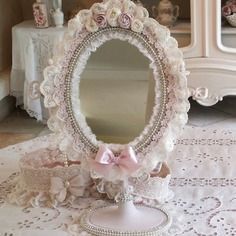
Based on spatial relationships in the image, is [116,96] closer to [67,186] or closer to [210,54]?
[67,186]

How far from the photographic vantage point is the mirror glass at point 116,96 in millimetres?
1359

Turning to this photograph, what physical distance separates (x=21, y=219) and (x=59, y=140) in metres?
0.23

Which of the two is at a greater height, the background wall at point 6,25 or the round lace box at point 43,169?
the background wall at point 6,25

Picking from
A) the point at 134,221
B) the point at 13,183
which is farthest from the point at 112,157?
the point at 13,183

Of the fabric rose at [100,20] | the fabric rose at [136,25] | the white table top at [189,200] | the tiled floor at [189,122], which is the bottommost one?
the tiled floor at [189,122]

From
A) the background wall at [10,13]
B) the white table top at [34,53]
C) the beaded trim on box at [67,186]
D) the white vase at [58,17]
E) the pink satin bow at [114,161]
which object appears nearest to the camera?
the pink satin bow at [114,161]

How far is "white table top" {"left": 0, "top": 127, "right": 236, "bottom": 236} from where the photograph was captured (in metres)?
1.34

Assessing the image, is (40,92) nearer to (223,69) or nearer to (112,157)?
(112,157)

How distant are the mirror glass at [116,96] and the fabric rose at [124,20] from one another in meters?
0.05

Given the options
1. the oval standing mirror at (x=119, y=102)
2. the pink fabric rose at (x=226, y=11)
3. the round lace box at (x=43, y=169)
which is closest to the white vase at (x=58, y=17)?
the pink fabric rose at (x=226, y=11)

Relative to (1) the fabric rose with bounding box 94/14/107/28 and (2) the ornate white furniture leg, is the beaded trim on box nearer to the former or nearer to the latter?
(1) the fabric rose with bounding box 94/14/107/28

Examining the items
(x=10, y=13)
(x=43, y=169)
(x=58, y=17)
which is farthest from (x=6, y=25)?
(x=43, y=169)

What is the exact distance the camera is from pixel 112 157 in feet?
4.29

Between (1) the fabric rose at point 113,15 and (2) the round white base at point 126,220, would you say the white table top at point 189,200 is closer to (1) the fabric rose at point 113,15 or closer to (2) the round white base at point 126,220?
(2) the round white base at point 126,220
